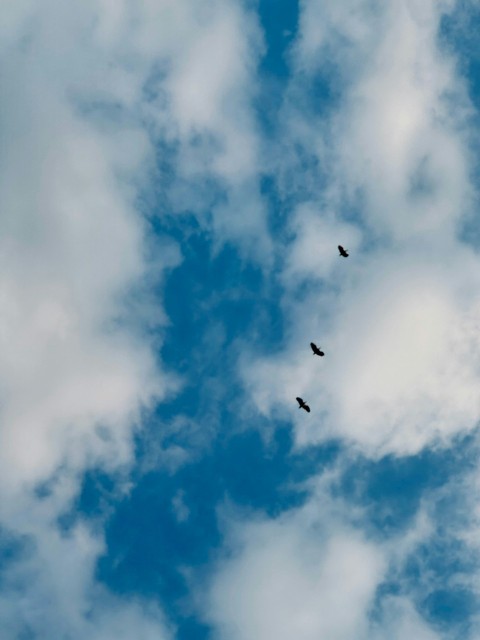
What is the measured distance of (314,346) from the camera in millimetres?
112375

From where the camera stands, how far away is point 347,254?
114m

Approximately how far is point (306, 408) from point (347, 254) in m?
31.7

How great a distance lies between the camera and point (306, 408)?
116312 mm

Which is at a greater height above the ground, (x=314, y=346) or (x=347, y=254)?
(x=347, y=254)

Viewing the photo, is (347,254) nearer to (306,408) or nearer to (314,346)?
(314,346)

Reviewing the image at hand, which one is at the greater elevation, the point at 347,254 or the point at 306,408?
the point at 347,254

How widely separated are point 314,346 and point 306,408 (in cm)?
1326

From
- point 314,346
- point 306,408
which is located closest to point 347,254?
point 314,346
